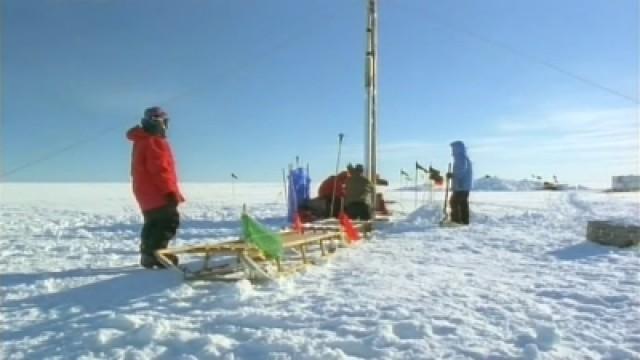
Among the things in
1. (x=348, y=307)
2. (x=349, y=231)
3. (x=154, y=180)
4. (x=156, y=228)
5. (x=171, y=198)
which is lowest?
(x=348, y=307)

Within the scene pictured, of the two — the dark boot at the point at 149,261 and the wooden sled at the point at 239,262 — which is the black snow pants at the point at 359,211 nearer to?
the wooden sled at the point at 239,262

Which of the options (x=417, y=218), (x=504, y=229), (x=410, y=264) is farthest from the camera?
(x=417, y=218)

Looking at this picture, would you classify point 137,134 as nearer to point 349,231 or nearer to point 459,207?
point 349,231

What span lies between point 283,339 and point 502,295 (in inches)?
85.8

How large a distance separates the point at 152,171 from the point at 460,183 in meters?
7.36

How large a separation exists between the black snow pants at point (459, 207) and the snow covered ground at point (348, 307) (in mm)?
3623

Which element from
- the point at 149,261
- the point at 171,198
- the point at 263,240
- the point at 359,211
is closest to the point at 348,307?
the point at 263,240

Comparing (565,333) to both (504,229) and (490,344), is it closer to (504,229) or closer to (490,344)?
(490,344)

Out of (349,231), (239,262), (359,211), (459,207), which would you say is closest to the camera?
(239,262)

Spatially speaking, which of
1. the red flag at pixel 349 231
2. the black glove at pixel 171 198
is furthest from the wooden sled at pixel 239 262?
the red flag at pixel 349 231

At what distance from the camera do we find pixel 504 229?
11.3m

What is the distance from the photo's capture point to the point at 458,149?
43.2 feet

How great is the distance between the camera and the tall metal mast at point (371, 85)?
1267cm

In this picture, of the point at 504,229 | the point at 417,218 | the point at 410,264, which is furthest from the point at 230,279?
the point at 417,218
